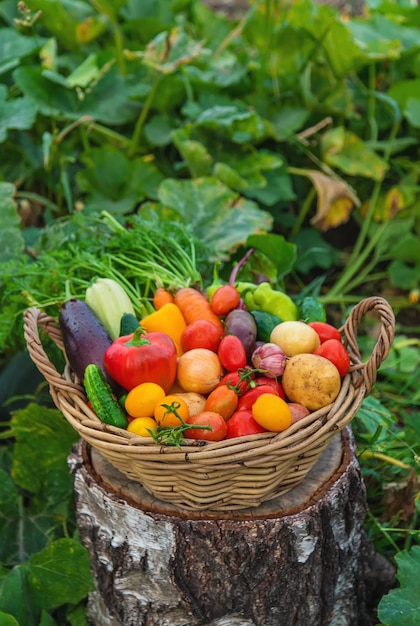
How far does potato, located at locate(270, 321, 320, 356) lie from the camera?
181 cm

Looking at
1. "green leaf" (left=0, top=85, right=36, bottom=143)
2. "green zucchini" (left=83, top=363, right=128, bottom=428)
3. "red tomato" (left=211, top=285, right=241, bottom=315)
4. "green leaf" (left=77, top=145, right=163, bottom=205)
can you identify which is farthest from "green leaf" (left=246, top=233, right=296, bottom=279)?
"green leaf" (left=0, top=85, right=36, bottom=143)

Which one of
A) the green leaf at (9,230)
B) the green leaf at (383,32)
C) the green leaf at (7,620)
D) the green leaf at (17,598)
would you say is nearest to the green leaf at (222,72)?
the green leaf at (383,32)

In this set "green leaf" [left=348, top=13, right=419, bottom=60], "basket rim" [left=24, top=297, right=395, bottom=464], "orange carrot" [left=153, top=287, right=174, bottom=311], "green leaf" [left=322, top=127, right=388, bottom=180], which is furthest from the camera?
"green leaf" [left=348, top=13, right=419, bottom=60]

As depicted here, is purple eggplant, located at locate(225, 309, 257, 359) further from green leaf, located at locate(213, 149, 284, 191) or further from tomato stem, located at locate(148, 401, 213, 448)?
green leaf, located at locate(213, 149, 284, 191)

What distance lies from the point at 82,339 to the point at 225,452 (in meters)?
0.50

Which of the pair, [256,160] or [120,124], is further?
[120,124]

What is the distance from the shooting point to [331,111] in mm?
3635

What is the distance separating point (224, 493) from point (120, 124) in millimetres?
2206

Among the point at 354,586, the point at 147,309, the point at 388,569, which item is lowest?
the point at 388,569

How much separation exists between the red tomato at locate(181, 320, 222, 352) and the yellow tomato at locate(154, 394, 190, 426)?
209mm

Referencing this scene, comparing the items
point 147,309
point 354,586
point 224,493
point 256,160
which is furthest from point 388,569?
point 256,160

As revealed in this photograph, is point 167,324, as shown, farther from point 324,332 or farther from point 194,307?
point 324,332

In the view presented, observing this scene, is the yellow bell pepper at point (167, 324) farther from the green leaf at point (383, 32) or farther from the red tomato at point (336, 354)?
the green leaf at point (383, 32)

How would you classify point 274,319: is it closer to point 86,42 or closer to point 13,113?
point 13,113
